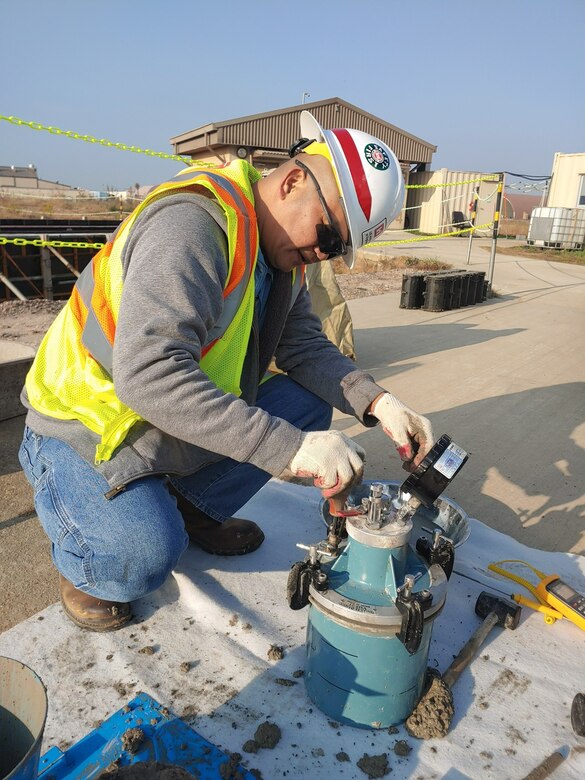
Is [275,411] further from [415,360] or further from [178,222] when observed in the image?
[415,360]

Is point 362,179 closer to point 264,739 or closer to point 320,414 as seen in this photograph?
point 320,414

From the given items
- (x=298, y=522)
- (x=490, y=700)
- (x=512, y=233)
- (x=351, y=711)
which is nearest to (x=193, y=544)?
(x=298, y=522)

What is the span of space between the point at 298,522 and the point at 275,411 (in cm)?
53

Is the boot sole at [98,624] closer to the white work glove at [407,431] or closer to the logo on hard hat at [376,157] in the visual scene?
the white work glove at [407,431]

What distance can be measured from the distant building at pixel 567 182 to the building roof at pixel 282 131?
532 cm

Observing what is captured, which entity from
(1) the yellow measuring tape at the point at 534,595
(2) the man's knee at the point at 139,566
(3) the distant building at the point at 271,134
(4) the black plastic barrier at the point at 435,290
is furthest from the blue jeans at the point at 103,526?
(3) the distant building at the point at 271,134

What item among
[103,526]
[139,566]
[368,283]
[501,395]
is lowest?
[368,283]

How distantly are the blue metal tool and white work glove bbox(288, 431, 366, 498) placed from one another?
2.23ft

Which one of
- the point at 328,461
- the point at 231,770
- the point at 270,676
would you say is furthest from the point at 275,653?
the point at 328,461

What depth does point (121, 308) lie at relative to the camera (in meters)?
1.53

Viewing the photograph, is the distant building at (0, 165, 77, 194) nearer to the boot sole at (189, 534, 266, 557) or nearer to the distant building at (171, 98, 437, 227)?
the distant building at (171, 98, 437, 227)

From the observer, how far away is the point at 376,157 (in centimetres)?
185

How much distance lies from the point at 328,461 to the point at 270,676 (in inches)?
26.2

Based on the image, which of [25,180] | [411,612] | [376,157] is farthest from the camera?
[25,180]
